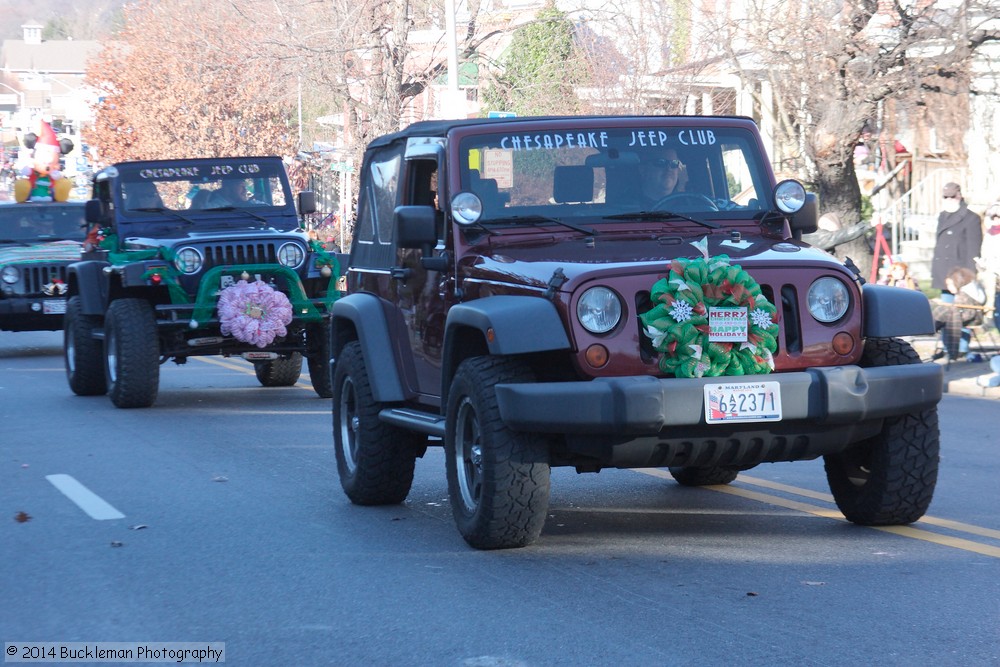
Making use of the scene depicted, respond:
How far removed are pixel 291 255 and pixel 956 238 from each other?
7524 mm

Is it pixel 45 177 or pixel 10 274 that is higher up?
pixel 45 177

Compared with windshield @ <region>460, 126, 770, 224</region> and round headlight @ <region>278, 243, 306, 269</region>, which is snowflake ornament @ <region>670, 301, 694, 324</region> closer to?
windshield @ <region>460, 126, 770, 224</region>

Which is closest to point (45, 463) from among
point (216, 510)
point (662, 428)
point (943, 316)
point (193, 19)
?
point (216, 510)

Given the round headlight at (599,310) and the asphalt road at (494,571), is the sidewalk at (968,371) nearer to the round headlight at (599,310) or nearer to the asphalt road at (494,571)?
the asphalt road at (494,571)

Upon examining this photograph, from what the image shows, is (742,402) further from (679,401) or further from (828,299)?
(828,299)

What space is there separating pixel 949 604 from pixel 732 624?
36.4 inches

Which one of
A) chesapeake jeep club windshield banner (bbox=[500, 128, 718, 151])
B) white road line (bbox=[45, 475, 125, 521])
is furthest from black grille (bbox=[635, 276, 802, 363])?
white road line (bbox=[45, 475, 125, 521])

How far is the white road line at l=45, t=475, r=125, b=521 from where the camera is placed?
333 inches

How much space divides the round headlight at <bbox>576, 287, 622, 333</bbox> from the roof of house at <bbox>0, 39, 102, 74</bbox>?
153 m

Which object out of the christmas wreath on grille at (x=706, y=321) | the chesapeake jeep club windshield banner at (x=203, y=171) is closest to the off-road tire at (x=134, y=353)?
the chesapeake jeep club windshield banner at (x=203, y=171)

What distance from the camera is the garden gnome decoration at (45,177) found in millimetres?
24219

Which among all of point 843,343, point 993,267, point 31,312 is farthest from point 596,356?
point 31,312

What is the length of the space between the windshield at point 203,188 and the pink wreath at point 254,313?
193cm

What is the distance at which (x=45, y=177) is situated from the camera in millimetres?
Answer: 25750
